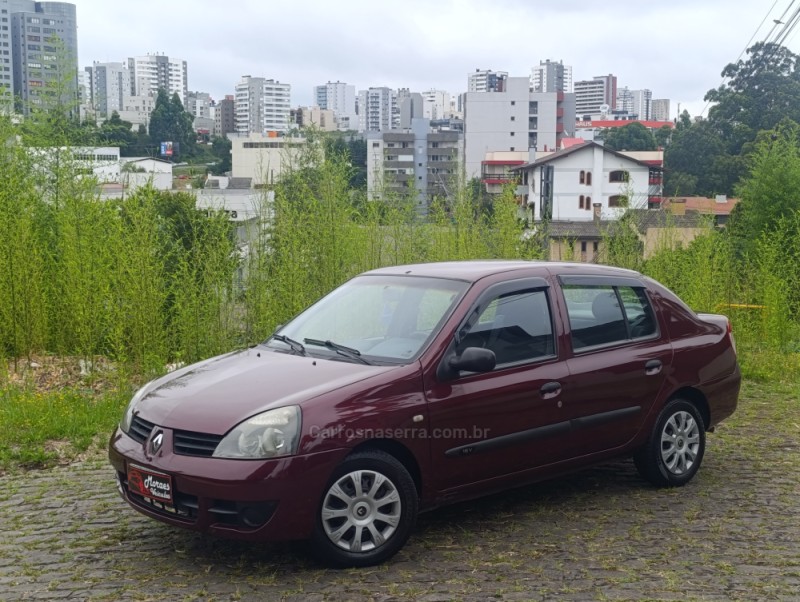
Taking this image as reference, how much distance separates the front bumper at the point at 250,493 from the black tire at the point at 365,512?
3.2 inches

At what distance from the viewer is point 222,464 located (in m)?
4.65

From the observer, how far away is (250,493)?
15.1 ft

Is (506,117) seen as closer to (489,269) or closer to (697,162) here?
(697,162)

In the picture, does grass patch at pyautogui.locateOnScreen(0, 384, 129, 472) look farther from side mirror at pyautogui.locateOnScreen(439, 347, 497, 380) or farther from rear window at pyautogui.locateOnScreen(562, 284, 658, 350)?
rear window at pyautogui.locateOnScreen(562, 284, 658, 350)

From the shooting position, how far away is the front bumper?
461cm

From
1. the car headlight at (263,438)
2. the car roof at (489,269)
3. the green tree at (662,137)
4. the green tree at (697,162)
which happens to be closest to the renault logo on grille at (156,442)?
the car headlight at (263,438)

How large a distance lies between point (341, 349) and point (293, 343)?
0.49m

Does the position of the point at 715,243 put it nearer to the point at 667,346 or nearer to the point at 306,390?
the point at 667,346

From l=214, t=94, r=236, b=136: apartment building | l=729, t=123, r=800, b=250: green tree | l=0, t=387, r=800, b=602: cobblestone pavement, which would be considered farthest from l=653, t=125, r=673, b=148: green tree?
l=214, t=94, r=236, b=136: apartment building

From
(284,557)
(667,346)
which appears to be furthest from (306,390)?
(667,346)

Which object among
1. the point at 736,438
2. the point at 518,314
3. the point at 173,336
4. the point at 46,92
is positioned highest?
the point at 46,92

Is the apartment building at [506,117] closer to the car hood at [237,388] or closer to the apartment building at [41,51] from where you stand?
the apartment building at [41,51]

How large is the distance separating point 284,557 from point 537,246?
372 inches

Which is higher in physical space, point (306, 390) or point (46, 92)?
point (46, 92)
